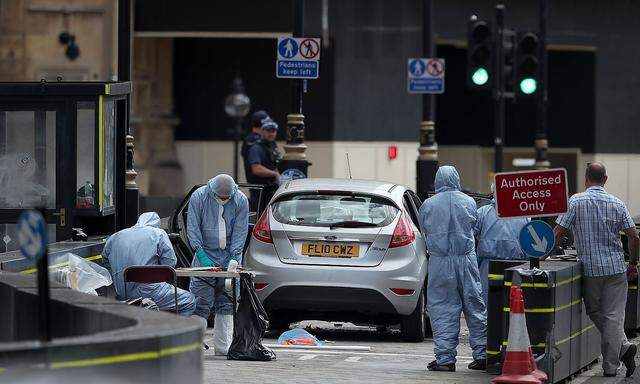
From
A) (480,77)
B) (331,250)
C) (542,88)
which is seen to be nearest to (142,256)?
(331,250)

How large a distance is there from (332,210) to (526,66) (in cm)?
1126

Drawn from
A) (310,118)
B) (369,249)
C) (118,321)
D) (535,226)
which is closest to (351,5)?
(310,118)

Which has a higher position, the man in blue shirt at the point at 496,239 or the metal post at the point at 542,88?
the metal post at the point at 542,88

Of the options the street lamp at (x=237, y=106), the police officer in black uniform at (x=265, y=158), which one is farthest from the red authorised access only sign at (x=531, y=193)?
the street lamp at (x=237, y=106)

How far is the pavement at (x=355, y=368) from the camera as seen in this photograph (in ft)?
40.9

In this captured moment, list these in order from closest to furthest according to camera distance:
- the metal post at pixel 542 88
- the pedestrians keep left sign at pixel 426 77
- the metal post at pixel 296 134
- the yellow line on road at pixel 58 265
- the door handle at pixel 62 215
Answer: the yellow line on road at pixel 58 265 < the door handle at pixel 62 215 < the metal post at pixel 296 134 < the pedestrians keep left sign at pixel 426 77 < the metal post at pixel 542 88

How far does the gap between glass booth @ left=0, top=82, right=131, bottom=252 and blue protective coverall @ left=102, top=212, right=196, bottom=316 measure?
1.78 m

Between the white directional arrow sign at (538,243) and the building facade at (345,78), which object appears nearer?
the white directional arrow sign at (538,243)

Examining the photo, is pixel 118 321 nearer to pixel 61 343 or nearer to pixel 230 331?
pixel 61 343

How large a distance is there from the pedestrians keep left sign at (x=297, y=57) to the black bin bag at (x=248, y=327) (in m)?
8.29

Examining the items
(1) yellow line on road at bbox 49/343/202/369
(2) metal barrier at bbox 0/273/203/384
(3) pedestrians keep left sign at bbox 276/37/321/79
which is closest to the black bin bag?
(2) metal barrier at bbox 0/273/203/384

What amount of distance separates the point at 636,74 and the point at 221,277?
29266 millimetres

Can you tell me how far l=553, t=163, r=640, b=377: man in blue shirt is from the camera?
13.2 metres

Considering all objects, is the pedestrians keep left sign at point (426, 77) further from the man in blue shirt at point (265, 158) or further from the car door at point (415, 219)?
the car door at point (415, 219)
